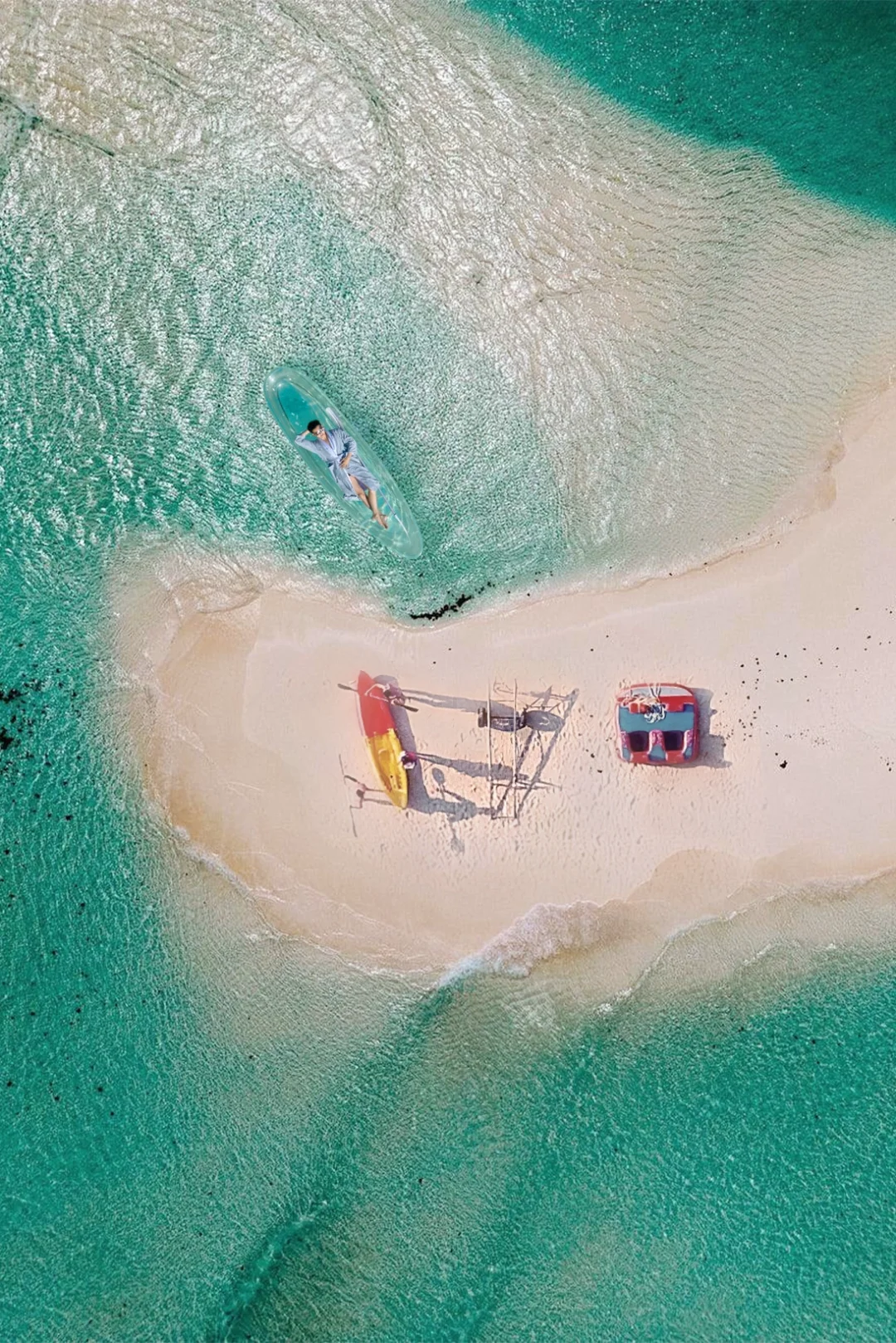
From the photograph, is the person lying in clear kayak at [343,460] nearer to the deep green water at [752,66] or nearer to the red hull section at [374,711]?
the red hull section at [374,711]

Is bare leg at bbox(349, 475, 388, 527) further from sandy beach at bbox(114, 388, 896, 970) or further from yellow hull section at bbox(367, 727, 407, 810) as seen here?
yellow hull section at bbox(367, 727, 407, 810)

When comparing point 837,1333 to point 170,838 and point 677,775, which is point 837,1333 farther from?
point 170,838

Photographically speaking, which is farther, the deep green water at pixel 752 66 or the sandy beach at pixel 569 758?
the deep green water at pixel 752 66

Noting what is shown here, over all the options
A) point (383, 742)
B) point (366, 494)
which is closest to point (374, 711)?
point (383, 742)

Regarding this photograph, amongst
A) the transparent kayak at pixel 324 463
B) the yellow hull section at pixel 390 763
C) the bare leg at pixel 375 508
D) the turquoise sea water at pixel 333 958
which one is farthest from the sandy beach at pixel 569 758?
the bare leg at pixel 375 508

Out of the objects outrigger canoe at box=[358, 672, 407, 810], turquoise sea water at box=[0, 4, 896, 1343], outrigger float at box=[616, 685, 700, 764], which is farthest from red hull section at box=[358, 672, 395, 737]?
outrigger float at box=[616, 685, 700, 764]

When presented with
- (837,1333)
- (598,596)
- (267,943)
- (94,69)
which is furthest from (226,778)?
(837,1333)
